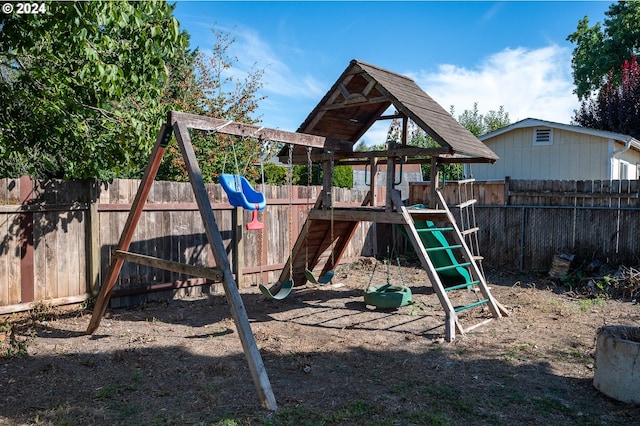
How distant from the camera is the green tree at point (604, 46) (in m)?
22.5

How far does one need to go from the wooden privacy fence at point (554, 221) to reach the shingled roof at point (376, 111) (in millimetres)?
3547

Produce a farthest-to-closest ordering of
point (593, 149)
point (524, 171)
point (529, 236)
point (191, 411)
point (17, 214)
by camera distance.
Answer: point (524, 171)
point (593, 149)
point (529, 236)
point (17, 214)
point (191, 411)

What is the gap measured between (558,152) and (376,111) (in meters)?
7.71

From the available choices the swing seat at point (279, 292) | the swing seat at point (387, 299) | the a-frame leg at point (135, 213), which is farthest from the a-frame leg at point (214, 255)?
the swing seat at point (387, 299)

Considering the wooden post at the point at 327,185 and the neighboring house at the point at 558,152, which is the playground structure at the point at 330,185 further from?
the neighboring house at the point at 558,152

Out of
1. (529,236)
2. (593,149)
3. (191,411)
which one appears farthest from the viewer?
(593,149)

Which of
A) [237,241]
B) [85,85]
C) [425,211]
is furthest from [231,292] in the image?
[237,241]

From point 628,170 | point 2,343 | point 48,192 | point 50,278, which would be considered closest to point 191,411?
point 2,343

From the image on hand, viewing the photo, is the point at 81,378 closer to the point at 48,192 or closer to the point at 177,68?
the point at 48,192

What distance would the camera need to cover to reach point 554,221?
957 centimetres

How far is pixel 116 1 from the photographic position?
4.72m

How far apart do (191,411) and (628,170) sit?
47.7 feet

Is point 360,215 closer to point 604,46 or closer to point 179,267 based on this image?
point 179,267

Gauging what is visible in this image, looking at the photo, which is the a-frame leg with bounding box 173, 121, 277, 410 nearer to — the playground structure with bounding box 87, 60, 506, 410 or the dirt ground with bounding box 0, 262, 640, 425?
the playground structure with bounding box 87, 60, 506, 410
